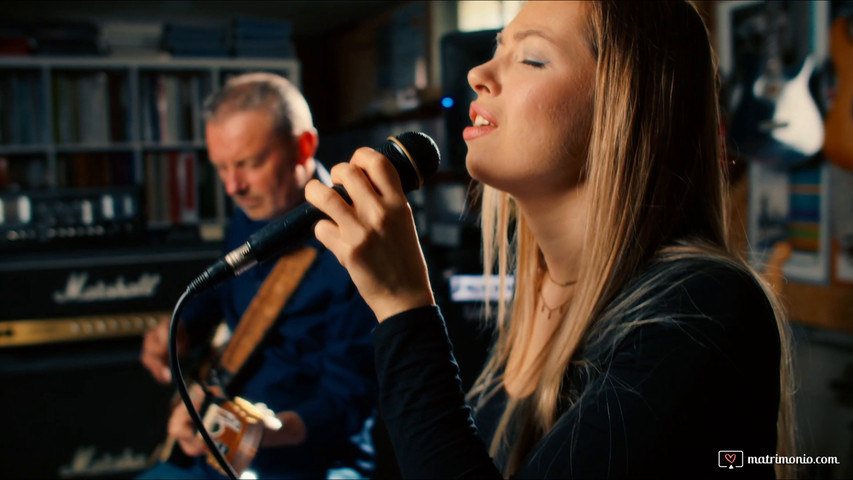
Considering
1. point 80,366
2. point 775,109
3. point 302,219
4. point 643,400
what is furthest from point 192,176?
point 643,400

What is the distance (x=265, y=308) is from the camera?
1322mm

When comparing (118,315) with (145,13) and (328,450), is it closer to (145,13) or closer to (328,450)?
(328,450)

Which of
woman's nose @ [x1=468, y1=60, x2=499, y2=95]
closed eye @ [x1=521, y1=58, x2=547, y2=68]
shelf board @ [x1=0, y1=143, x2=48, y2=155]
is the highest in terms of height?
shelf board @ [x1=0, y1=143, x2=48, y2=155]

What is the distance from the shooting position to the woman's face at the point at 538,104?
0.73m

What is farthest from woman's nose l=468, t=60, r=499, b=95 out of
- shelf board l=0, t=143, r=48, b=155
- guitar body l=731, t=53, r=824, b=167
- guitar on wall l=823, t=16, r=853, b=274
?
shelf board l=0, t=143, r=48, b=155

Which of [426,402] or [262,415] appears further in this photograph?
[262,415]

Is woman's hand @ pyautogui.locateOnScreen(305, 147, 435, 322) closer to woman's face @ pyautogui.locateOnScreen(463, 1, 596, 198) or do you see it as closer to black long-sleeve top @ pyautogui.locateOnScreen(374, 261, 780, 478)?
black long-sleeve top @ pyautogui.locateOnScreen(374, 261, 780, 478)

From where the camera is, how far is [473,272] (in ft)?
6.56

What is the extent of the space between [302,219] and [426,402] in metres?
0.20

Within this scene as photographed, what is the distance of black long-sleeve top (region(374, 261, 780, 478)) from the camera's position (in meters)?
0.61

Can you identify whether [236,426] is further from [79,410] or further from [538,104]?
[79,410]

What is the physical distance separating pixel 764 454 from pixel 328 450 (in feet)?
2.67

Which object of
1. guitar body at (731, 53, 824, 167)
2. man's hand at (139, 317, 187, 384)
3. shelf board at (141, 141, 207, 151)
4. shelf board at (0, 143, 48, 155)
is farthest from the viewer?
shelf board at (141, 141, 207, 151)

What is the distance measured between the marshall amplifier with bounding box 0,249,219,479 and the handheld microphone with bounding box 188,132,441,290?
1.37 m
